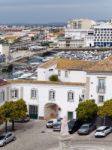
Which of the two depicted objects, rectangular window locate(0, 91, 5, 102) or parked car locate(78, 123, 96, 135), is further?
rectangular window locate(0, 91, 5, 102)

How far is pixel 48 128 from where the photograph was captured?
39.4 metres

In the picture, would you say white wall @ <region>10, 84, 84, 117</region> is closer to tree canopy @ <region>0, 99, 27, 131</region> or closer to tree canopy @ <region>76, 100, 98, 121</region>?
tree canopy @ <region>76, 100, 98, 121</region>

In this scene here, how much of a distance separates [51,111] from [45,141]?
27.1 ft

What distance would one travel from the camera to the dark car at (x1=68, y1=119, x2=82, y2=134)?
37.5 m

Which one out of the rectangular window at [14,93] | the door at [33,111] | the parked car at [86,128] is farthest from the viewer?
the rectangular window at [14,93]

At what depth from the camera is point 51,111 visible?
1714 inches

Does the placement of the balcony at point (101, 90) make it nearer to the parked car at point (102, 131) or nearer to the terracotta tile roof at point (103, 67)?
the terracotta tile roof at point (103, 67)

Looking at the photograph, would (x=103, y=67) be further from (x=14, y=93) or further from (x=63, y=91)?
(x=14, y=93)

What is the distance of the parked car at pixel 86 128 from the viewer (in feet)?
121

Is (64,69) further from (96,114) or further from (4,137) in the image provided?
(4,137)

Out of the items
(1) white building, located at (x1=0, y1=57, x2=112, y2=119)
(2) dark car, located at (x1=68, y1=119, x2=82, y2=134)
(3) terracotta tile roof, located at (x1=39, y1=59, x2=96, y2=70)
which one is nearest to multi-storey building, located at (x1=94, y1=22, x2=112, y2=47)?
(3) terracotta tile roof, located at (x1=39, y1=59, x2=96, y2=70)

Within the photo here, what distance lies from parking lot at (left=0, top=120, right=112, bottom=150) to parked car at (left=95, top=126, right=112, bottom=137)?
1.02 feet

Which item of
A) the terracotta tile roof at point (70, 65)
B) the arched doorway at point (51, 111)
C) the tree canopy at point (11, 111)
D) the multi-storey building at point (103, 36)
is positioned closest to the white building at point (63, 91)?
the arched doorway at point (51, 111)

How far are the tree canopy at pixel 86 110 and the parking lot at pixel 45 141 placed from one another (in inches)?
84.1
